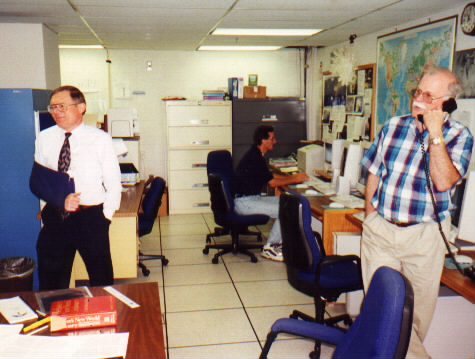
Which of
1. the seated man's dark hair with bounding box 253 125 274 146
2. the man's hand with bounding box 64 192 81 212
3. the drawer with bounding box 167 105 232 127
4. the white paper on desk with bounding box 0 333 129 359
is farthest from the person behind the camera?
the drawer with bounding box 167 105 232 127

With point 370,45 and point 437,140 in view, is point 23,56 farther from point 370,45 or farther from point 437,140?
point 437,140

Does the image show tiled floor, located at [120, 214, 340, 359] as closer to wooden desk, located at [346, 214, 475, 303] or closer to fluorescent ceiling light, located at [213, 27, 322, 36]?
wooden desk, located at [346, 214, 475, 303]

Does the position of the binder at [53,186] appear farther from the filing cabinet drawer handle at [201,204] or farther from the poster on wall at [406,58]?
the filing cabinet drawer handle at [201,204]

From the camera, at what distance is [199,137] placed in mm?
6812

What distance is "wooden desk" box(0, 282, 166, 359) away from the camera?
1.56m

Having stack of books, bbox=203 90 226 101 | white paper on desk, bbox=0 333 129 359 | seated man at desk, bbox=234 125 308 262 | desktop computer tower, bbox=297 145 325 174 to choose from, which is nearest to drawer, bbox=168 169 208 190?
stack of books, bbox=203 90 226 101

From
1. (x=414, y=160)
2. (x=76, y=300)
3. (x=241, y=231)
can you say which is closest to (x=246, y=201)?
A: (x=241, y=231)

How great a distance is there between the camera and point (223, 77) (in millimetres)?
7301

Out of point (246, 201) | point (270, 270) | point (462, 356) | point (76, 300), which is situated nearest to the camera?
point (76, 300)

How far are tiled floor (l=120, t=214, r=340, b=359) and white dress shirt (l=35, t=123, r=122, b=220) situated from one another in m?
1.10

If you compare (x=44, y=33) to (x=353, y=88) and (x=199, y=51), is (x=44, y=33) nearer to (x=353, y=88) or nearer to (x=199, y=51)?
(x=199, y=51)

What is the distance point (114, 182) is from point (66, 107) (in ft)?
1.81

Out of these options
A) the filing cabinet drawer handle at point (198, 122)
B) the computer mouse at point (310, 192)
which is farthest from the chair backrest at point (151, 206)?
the filing cabinet drawer handle at point (198, 122)

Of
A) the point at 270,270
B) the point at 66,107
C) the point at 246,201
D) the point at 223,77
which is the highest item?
the point at 223,77
